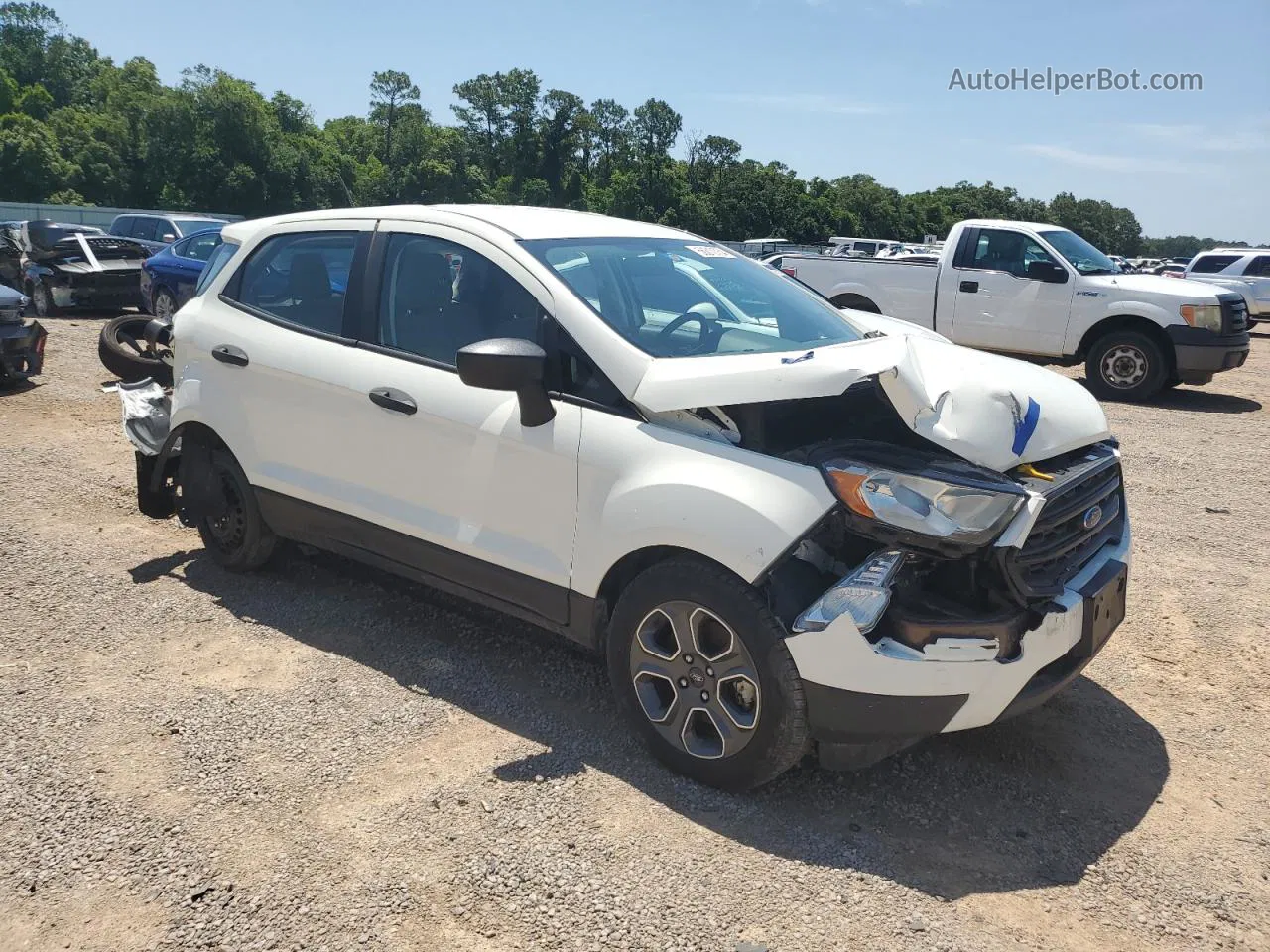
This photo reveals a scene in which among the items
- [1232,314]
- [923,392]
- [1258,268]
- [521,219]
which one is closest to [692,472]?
[923,392]

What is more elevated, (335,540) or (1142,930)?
(335,540)

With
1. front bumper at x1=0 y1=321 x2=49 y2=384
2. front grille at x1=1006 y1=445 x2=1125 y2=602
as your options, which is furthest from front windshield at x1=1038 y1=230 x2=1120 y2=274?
front bumper at x1=0 y1=321 x2=49 y2=384

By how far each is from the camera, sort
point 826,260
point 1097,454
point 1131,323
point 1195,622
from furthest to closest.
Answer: point 826,260 < point 1131,323 < point 1195,622 < point 1097,454

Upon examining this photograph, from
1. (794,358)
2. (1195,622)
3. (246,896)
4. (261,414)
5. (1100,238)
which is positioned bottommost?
(246,896)

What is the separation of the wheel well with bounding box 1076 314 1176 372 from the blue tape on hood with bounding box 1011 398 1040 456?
30.0 feet

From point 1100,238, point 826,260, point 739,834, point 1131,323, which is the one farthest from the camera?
point 1100,238

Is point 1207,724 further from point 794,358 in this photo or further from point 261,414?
point 261,414

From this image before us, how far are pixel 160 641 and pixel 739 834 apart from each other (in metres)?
2.79

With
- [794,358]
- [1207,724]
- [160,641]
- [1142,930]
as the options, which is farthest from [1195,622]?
[160,641]

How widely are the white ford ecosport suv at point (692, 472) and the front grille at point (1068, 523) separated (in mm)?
14

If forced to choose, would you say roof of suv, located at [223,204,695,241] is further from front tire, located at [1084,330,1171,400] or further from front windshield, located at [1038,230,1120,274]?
front windshield, located at [1038,230,1120,274]

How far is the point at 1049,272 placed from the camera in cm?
1159

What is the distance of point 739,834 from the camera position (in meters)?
3.06

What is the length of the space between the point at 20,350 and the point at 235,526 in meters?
6.50
